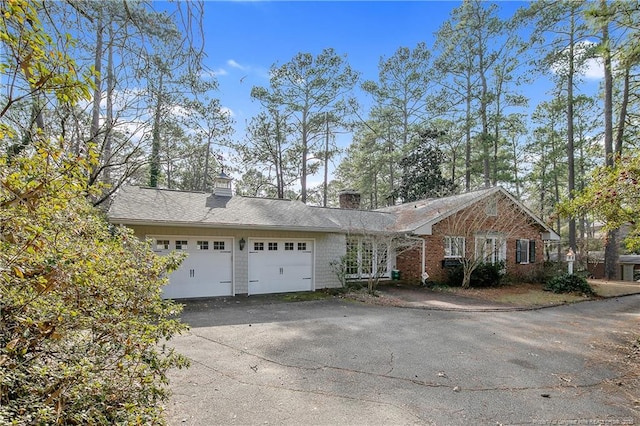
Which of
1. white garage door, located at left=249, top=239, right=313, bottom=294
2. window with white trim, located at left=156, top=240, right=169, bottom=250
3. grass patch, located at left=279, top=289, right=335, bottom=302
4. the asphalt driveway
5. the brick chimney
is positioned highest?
the brick chimney

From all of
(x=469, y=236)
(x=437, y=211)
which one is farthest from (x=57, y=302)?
(x=469, y=236)

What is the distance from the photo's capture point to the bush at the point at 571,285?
13262mm

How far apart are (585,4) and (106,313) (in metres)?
9.06

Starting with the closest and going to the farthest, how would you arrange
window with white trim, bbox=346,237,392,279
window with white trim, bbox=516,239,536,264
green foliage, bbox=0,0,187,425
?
green foliage, bbox=0,0,187,425 < window with white trim, bbox=346,237,392,279 < window with white trim, bbox=516,239,536,264

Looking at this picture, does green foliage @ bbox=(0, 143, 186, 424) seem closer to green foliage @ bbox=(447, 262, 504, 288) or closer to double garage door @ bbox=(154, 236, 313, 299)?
double garage door @ bbox=(154, 236, 313, 299)

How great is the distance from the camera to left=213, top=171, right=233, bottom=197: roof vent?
13742 mm

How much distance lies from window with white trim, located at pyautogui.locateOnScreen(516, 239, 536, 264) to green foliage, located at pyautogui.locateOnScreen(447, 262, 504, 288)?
3303mm

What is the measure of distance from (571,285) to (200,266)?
14194 mm

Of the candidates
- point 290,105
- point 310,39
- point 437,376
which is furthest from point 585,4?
point 290,105

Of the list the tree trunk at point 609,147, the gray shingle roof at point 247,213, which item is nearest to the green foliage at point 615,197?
the gray shingle roof at point 247,213

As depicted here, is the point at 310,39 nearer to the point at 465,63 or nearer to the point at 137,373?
the point at 137,373

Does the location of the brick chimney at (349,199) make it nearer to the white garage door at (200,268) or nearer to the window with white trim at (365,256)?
the window with white trim at (365,256)

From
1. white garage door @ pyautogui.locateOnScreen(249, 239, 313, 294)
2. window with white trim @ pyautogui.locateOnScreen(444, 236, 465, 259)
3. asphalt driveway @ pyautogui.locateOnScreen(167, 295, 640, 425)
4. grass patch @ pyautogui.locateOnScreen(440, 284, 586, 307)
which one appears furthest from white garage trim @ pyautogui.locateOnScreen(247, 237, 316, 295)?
window with white trim @ pyautogui.locateOnScreen(444, 236, 465, 259)

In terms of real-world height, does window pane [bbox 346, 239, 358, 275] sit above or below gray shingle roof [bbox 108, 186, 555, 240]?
below
